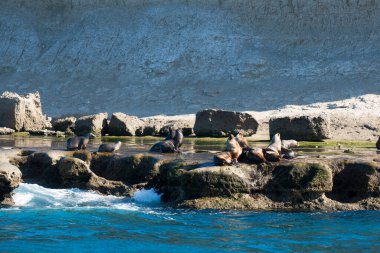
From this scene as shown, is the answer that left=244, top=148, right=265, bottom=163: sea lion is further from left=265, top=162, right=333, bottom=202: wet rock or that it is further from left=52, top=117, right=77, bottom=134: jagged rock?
left=52, top=117, right=77, bottom=134: jagged rock

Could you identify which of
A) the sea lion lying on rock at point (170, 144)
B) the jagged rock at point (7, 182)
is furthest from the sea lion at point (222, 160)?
the jagged rock at point (7, 182)

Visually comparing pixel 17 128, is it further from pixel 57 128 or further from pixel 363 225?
pixel 363 225

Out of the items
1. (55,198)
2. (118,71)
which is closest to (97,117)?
(55,198)

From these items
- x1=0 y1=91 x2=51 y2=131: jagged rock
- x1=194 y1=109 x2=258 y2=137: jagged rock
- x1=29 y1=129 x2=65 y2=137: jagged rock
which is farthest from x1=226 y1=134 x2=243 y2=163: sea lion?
x1=0 y1=91 x2=51 y2=131: jagged rock

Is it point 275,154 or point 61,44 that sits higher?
point 61,44

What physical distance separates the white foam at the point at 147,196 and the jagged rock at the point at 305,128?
11.0 metres

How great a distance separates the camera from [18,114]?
105 feet

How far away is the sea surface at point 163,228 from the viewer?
11375mm

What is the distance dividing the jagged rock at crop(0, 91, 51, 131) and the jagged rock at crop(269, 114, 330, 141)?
39.9ft

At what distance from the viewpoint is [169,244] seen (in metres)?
11.5

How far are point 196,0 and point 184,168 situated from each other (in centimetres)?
4354

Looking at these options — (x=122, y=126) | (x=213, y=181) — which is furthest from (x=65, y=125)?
(x=213, y=181)

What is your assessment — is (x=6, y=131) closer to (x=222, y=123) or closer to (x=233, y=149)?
(x=222, y=123)

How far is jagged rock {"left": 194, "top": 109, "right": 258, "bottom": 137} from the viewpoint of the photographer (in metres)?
28.6
